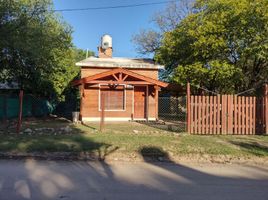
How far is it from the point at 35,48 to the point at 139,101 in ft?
25.7

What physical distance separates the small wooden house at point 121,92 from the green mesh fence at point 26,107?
5.59m

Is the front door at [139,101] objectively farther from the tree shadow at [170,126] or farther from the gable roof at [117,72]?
the tree shadow at [170,126]

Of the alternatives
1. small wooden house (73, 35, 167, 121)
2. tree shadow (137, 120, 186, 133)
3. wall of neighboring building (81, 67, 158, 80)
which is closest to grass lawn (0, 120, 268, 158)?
tree shadow (137, 120, 186, 133)

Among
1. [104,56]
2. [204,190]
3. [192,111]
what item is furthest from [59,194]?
[104,56]

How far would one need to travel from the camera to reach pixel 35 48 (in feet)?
72.2

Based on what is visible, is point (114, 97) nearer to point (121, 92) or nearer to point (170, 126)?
point (121, 92)

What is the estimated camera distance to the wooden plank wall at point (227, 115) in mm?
15781

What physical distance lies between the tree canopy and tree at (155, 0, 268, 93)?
8341mm

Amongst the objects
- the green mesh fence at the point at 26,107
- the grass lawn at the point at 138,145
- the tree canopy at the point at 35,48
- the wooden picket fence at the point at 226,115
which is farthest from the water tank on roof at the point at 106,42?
the grass lawn at the point at 138,145

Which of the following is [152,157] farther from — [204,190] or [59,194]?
[59,194]

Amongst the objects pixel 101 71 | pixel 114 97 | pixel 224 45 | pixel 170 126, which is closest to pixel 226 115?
pixel 170 126

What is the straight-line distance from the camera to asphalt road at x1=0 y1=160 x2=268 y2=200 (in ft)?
21.4

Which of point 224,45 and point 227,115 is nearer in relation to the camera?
point 227,115

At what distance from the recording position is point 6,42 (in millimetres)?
21406
